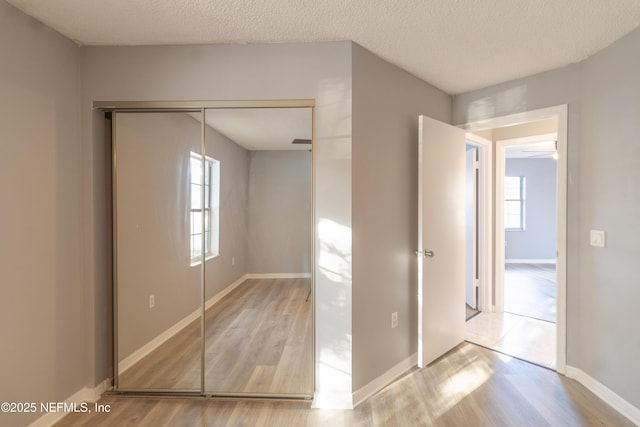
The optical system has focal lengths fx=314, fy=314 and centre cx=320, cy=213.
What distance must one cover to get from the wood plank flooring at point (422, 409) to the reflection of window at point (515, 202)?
5.88 m

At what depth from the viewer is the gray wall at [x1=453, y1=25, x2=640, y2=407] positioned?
2035mm

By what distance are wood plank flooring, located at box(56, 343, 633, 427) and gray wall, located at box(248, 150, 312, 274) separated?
922mm

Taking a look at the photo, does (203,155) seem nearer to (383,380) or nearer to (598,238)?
(383,380)

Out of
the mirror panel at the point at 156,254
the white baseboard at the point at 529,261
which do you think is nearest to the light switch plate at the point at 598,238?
the mirror panel at the point at 156,254

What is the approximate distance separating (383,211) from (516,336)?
2.18m

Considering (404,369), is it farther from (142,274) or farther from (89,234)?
(89,234)

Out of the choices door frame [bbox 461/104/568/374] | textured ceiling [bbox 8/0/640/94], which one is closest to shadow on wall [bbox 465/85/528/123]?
door frame [bbox 461/104/568/374]

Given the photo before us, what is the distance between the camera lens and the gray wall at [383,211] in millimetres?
2182

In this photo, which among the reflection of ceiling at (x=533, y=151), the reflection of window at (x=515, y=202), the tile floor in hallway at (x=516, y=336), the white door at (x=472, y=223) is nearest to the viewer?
the tile floor in hallway at (x=516, y=336)

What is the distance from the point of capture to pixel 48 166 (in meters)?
1.92

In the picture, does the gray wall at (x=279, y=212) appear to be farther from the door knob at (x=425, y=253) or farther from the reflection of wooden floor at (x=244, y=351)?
the door knob at (x=425, y=253)

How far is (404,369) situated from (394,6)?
257cm

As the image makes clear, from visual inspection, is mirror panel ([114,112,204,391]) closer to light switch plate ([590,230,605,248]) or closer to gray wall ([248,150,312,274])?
gray wall ([248,150,312,274])

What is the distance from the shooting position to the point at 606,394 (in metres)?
2.16
